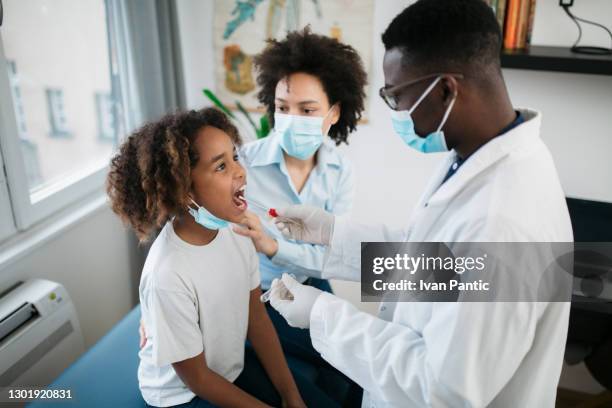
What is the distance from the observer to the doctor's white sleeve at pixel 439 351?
0.89m

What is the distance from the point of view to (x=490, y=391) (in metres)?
0.95

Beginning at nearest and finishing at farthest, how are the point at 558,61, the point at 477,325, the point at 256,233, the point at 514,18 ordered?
the point at 477,325 → the point at 256,233 → the point at 558,61 → the point at 514,18

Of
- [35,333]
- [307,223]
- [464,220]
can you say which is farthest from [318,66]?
[35,333]

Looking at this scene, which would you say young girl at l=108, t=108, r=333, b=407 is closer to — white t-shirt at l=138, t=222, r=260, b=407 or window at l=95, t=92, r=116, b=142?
white t-shirt at l=138, t=222, r=260, b=407

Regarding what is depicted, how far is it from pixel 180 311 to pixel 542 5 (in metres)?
1.96

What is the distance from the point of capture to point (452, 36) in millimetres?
949

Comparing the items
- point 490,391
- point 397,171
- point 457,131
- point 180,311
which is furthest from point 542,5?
point 180,311

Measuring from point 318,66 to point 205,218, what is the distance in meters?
0.73

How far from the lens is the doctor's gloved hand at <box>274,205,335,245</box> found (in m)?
1.52

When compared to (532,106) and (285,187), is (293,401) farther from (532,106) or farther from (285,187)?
(532,106)

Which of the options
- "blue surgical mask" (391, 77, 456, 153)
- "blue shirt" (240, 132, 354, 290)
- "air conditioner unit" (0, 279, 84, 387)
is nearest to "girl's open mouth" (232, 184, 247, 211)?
"blue shirt" (240, 132, 354, 290)

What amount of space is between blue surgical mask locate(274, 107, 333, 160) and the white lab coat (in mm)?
586

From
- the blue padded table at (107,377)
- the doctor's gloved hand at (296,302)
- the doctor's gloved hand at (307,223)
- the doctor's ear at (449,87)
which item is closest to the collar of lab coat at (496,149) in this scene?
the doctor's ear at (449,87)

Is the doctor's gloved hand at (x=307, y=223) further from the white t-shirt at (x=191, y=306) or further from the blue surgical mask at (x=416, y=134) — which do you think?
the blue surgical mask at (x=416, y=134)
